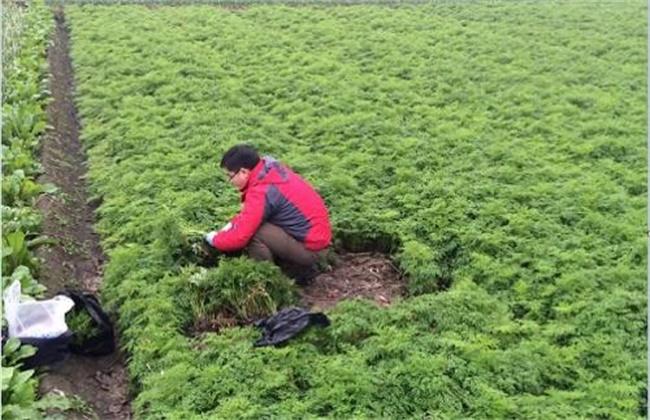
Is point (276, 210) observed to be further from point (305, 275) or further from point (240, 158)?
point (305, 275)

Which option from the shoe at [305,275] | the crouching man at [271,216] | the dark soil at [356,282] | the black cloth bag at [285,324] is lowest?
the dark soil at [356,282]

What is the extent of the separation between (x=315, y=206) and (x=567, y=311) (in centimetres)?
263

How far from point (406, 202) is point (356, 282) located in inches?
64.6

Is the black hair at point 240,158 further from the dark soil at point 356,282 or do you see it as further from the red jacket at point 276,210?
the dark soil at point 356,282

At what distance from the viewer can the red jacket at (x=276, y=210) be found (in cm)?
795

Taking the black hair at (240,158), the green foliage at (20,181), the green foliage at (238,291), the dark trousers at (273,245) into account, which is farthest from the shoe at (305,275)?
the green foliage at (20,181)

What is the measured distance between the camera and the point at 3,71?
14961 mm

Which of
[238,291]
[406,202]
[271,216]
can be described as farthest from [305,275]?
[406,202]

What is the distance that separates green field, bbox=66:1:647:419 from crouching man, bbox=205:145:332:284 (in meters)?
0.37

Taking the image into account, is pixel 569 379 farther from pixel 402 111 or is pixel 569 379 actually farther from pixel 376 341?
pixel 402 111

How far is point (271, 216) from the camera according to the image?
26.6ft

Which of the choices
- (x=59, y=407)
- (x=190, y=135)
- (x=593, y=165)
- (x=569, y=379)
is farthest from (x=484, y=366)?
(x=190, y=135)

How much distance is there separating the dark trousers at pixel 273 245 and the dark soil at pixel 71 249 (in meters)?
1.65

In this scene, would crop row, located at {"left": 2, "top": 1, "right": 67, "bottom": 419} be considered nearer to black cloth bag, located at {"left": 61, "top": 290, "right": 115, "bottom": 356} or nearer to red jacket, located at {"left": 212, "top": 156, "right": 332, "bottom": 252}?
black cloth bag, located at {"left": 61, "top": 290, "right": 115, "bottom": 356}
